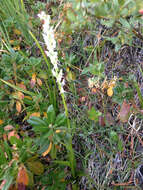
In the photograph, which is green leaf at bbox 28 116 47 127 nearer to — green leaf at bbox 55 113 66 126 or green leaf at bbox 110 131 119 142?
green leaf at bbox 55 113 66 126

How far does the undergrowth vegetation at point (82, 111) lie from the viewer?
908mm

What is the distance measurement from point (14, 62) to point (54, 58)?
518 millimetres

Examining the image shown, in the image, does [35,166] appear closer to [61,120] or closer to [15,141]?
[15,141]

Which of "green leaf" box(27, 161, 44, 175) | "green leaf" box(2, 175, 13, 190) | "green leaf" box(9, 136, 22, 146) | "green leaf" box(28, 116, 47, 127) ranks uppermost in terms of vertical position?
"green leaf" box(28, 116, 47, 127)

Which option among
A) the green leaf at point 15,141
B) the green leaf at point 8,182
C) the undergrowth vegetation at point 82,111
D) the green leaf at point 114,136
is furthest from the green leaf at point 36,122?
the green leaf at point 114,136

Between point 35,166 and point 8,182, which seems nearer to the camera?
point 8,182

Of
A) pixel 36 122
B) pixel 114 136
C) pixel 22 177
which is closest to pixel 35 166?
pixel 22 177

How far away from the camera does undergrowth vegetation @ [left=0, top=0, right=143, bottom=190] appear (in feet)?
2.98

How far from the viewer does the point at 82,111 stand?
131 centimetres

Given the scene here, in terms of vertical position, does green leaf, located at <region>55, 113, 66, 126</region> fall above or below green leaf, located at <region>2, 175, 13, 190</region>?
above

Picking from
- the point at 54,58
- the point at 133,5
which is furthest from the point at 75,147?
the point at 133,5

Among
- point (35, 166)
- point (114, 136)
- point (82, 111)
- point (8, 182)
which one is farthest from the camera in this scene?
point (82, 111)

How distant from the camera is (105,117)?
1.17 metres

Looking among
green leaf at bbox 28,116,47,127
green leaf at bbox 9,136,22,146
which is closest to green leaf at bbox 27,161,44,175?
green leaf at bbox 9,136,22,146
